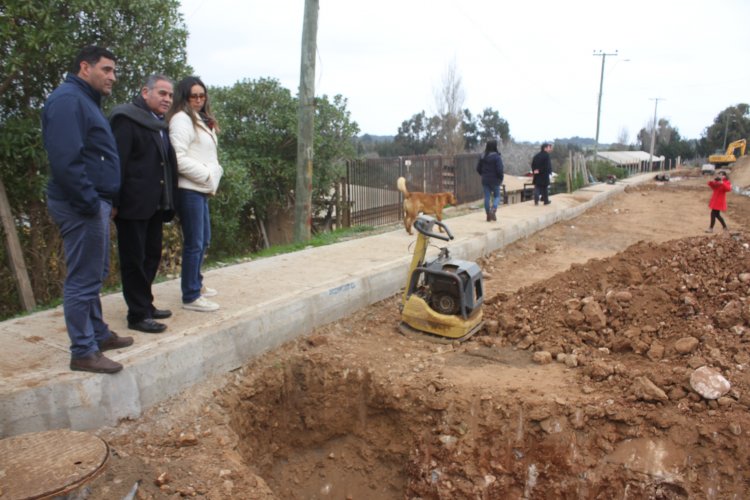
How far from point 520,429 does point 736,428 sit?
1337 millimetres

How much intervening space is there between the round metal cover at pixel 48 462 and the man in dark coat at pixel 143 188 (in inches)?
42.9

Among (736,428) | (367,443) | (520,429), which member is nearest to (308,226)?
(367,443)

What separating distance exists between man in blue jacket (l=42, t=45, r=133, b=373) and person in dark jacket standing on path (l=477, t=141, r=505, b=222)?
8.09 metres

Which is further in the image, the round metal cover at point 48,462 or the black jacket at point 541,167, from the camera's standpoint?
the black jacket at point 541,167

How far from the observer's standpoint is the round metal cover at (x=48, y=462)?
2.43 meters

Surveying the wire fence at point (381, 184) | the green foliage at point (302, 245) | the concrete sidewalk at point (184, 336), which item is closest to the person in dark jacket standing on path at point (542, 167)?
the wire fence at point (381, 184)

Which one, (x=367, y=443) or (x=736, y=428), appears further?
(x=367, y=443)

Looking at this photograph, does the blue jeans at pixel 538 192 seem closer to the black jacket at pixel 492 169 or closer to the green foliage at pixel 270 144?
the black jacket at pixel 492 169

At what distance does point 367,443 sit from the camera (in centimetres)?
431

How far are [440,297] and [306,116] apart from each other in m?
5.18

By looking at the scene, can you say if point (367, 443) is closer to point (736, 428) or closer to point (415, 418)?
point (415, 418)

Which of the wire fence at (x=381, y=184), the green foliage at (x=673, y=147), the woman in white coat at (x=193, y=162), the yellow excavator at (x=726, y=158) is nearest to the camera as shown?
the woman in white coat at (x=193, y=162)

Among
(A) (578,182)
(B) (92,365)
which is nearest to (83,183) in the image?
(B) (92,365)

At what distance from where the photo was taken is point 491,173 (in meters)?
10.3
